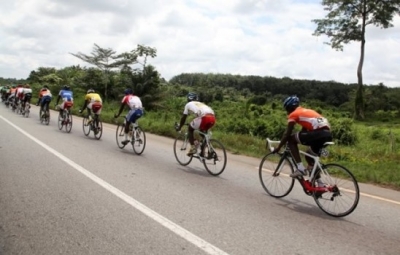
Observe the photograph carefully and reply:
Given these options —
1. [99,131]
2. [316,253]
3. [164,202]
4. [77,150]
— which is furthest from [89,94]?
[316,253]

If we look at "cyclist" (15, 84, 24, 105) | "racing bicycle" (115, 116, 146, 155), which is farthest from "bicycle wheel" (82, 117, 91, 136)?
"cyclist" (15, 84, 24, 105)

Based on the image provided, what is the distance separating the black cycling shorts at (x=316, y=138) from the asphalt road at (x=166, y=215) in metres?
1.03

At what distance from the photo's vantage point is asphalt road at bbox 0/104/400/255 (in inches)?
182

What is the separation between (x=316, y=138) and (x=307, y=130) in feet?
0.74

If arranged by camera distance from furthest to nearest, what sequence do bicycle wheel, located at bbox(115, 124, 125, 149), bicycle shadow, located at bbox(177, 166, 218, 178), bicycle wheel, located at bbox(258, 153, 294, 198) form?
bicycle wheel, located at bbox(115, 124, 125, 149) → bicycle shadow, located at bbox(177, 166, 218, 178) → bicycle wheel, located at bbox(258, 153, 294, 198)

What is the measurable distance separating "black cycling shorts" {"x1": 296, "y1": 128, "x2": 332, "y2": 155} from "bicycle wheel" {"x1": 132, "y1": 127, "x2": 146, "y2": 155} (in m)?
6.05

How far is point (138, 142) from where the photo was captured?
1189 cm

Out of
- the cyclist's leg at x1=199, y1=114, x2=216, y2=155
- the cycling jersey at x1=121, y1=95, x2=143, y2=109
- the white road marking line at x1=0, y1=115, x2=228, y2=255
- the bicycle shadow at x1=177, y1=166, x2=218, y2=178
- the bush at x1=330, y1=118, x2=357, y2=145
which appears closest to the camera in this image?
the white road marking line at x1=0, y1=115, x2=228, y2=255

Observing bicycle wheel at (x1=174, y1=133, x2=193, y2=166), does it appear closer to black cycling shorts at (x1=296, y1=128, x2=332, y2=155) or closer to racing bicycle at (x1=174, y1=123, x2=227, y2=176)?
racing bicycle at (x1=174, y1=123, x2=227, y2=176)

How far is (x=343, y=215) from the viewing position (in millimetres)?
6211

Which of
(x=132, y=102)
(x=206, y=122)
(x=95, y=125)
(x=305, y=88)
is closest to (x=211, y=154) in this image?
(x=206, y=122)

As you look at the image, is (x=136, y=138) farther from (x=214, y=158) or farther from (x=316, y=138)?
(x=316, y=138)

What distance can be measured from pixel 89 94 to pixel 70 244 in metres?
11.3

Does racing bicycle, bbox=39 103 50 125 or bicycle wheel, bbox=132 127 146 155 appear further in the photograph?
racing bicycle, bbox=39 103 50 125
